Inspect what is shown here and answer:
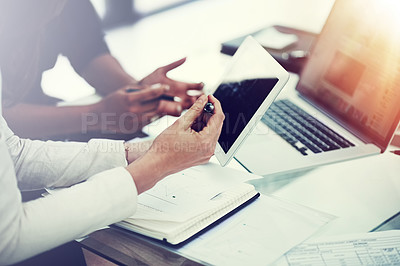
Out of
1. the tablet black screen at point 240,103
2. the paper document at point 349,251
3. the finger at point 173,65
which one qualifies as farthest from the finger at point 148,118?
the paper document at point 349,251

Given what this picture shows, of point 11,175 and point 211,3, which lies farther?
point 211,3

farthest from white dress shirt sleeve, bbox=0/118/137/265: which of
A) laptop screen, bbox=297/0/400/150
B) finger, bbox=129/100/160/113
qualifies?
laptop screen, bbox=297/0/400/150

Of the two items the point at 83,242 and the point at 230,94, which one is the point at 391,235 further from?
the point at 83,242

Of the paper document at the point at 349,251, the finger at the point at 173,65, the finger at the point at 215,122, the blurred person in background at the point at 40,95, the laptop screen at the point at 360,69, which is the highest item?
the laptop screen at the point at 360,69

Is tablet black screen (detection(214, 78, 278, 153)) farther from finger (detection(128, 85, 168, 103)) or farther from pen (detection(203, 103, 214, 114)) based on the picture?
finger (detection(128, 85, 168, 103))

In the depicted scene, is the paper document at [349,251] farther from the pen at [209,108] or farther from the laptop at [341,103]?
the pen at [209,108]

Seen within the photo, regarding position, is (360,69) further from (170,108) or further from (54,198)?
(54,198)

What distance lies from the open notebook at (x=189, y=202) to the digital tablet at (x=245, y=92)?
7cm

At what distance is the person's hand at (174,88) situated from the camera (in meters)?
1.22

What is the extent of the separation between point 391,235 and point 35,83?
130 cm

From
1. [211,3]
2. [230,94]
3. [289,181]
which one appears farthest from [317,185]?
[211,3]

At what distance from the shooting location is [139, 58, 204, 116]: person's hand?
1217 millimetres

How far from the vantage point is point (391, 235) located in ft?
2.48

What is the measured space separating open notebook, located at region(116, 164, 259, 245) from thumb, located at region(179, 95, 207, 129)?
141 millimetres
